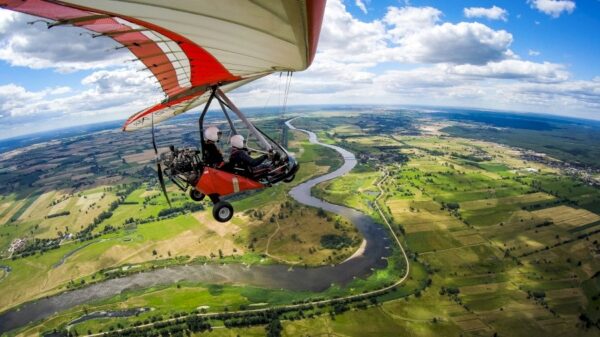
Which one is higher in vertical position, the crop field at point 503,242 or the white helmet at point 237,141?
the white helmet at point 237,141

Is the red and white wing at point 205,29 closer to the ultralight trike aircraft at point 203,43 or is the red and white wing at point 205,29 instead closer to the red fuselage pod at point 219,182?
the ultralight trike aircraft at point 203,43

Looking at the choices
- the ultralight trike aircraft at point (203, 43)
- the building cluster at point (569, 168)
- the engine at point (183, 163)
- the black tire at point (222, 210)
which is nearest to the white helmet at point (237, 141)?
the ultralight trike aircraft at point (203, 43)

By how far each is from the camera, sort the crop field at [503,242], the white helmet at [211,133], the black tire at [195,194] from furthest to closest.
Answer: the crop field at [503,242], the black tire at [195,194], the white helmet at [211,133]

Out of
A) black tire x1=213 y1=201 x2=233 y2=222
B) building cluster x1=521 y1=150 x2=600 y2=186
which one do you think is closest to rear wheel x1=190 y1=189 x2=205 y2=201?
black tire x1=213 y1=201 x2=233 y2=222

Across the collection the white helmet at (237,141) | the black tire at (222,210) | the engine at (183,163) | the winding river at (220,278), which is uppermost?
the white helmet at (237,141)

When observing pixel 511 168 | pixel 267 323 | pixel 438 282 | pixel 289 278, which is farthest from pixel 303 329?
pixel 511 168

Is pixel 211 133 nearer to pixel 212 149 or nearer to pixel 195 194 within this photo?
pixel 212 149

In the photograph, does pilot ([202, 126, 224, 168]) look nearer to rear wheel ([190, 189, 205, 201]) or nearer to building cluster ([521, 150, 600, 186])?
rear wheel ([190, 189, 205, 201])

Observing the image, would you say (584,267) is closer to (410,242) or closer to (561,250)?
(561,250)
